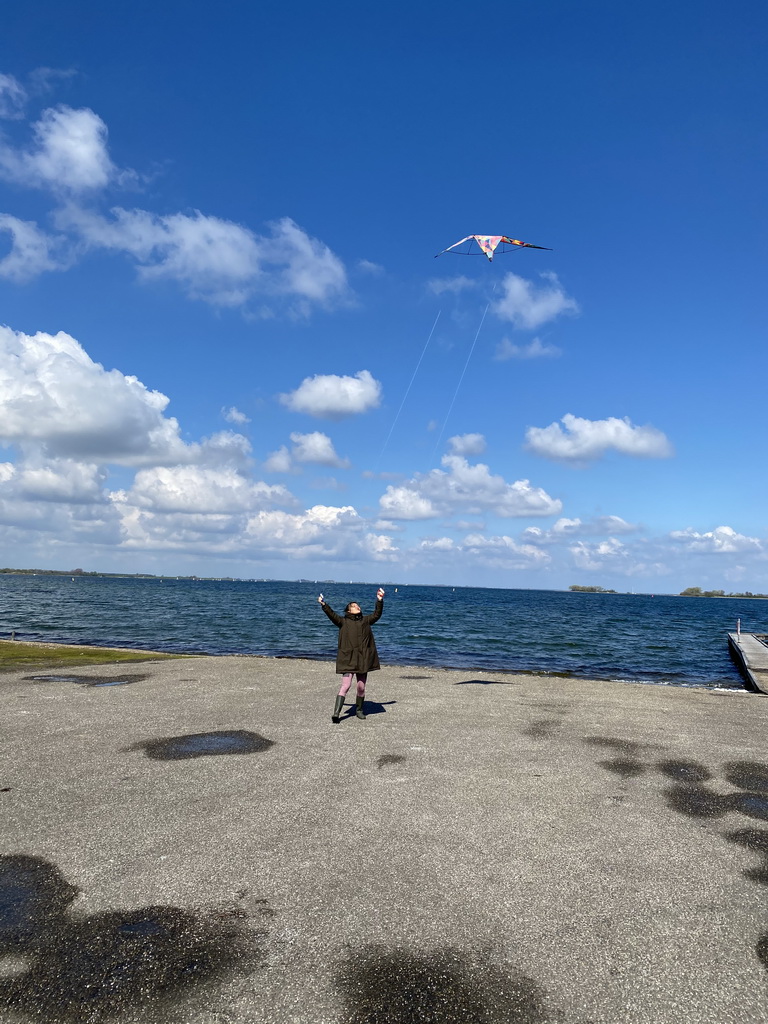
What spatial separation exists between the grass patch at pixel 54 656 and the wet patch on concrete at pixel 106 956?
16.3 meters

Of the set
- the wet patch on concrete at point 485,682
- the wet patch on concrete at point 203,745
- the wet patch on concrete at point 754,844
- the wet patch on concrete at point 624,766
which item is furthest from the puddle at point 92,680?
the wet patch on concrete at point 754,844

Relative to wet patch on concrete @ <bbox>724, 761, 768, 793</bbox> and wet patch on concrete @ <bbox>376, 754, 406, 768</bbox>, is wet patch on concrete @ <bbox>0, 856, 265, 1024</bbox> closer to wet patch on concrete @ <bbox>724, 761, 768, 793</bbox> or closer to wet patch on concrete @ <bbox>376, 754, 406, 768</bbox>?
Answer: wet patch on concrete @ <bbox>376, 754, 406, 768</bbox>

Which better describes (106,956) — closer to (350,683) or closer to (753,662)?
(350,683)

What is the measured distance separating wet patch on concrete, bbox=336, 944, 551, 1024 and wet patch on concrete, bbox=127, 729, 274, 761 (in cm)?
601

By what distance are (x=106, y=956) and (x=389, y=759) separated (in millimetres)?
5759

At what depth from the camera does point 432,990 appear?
434 cm

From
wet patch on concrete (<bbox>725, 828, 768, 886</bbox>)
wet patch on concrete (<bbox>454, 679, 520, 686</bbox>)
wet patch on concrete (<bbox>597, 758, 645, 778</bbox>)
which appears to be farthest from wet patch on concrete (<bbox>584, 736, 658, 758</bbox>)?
wet patch on concrete (<bbox>454, 679, 520, 686</bbox>)

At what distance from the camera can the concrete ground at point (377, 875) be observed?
4316mm

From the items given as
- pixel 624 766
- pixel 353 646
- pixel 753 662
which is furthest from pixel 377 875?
pixel 753 662

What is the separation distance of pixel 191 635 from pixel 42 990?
135 feet

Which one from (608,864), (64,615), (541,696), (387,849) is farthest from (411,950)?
(64,615)

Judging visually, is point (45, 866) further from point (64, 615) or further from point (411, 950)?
point (64, 615)

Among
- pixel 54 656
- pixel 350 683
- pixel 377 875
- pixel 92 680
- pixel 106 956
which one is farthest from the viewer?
pixel 54 656

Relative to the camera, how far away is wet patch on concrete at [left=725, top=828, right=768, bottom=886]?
612 cm
